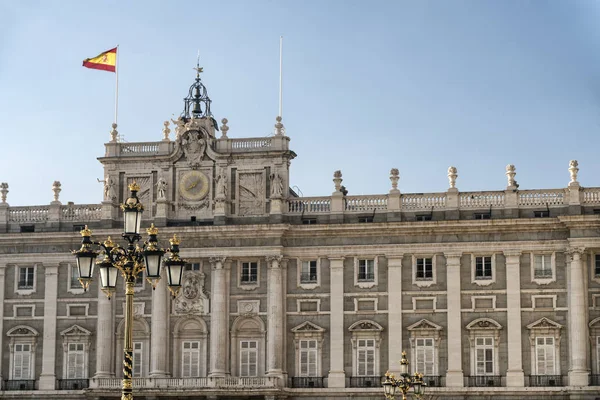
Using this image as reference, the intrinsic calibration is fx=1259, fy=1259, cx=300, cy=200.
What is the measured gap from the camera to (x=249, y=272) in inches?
2854

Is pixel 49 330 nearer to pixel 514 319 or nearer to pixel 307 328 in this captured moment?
pixel 307 328

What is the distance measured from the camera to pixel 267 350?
234 feet

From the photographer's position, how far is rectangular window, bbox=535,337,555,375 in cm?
6875

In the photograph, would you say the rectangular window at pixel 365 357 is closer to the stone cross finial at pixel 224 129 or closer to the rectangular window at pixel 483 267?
the rectangular window at pixel 483 267

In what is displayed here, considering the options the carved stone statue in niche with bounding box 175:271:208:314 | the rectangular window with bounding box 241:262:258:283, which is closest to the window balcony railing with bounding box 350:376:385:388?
the rectangular window with bounding box 241:262:258:283

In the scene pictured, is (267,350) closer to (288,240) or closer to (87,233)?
(288,240)

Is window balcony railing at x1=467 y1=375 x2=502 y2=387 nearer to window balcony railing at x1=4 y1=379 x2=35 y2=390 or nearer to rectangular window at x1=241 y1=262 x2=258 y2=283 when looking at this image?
rectangular window at x1=241 y1=262 x2=258 y2=283

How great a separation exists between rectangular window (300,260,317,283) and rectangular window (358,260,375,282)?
8.55ft

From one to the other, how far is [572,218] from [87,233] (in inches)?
1525

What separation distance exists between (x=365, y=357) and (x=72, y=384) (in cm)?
1715

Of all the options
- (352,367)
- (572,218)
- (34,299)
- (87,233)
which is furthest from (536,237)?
(87,233)

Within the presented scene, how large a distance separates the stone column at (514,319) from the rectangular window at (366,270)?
7.52 m

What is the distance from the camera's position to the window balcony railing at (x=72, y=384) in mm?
73062

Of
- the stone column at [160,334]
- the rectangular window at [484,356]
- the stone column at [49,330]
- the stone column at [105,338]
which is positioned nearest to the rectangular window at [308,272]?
the stone column at [160,334]
